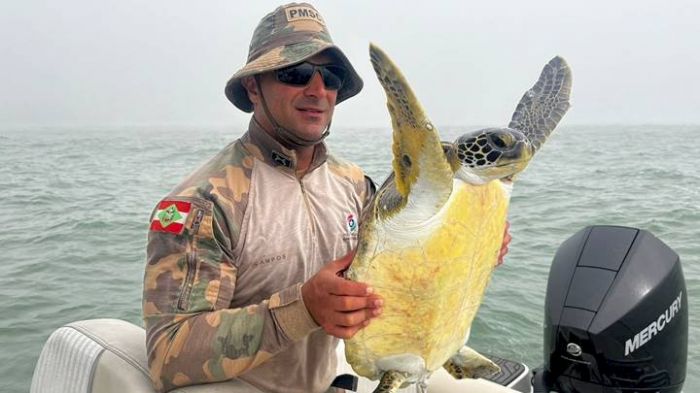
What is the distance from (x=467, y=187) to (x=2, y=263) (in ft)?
23.3

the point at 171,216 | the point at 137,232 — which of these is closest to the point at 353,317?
the point at 171,216

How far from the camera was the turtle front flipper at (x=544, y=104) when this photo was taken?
1.82 metres

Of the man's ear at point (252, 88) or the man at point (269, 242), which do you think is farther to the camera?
the man's ear at point (252, 88)

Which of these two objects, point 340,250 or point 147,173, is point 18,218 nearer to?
point 147,173

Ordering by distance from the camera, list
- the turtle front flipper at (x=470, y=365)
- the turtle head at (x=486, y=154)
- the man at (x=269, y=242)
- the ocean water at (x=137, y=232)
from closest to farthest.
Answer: the turtle head at (x=486, y=154) < the man at (x=269, y=242) < the turtle front flipper at (x=470, y=365) < the ocean water at (x=137, y=232)

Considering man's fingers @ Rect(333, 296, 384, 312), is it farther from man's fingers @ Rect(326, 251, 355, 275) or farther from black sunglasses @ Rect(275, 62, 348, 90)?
black sunglasses @ Rect(275, 62, 348, 90)

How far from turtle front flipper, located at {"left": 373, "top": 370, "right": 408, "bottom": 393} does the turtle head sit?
719 millimetres

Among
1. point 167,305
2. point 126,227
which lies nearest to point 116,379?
point 167,305

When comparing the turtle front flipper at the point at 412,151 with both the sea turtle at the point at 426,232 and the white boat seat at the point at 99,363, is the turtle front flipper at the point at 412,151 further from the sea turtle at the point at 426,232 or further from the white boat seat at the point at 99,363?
the white boat seat at the point at 99,363

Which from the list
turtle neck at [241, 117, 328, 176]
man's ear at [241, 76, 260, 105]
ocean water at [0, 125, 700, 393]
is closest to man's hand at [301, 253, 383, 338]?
turtle neck at [241, 117, 328, 176]

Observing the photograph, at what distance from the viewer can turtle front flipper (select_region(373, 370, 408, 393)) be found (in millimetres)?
1799

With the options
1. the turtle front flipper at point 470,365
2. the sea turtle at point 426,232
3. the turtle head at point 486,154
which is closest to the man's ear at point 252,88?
the sea turtle at point 426,232

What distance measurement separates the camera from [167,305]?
168 cm

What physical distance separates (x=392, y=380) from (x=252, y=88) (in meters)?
1.21
